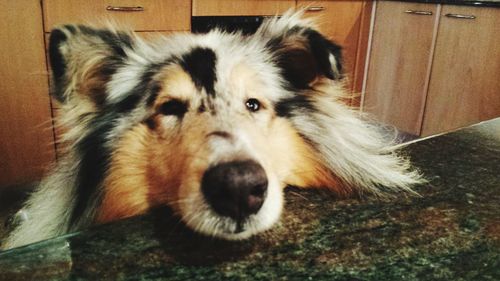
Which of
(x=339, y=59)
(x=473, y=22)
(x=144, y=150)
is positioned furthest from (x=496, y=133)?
(x=473, y=22)

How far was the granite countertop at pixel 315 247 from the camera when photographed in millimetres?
644

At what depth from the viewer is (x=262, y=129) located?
4.17 feet

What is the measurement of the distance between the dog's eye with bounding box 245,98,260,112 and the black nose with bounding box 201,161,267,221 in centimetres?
43

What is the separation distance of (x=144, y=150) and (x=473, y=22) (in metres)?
3.37

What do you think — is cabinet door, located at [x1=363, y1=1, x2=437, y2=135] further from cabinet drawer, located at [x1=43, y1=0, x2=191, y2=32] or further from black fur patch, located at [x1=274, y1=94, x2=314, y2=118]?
black fur patch, located at [x1=274, y1=94, x2=314, y2=118]

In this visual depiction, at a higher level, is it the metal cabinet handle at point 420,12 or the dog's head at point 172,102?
the metal cabinet handle at point 420,12

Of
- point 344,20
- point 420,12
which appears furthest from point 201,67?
point 344,20

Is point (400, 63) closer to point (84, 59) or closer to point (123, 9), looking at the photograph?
point (123, 9)

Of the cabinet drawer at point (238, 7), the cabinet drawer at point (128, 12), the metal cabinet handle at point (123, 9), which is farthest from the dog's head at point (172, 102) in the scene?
the cabinet drawer at point (238, 7)

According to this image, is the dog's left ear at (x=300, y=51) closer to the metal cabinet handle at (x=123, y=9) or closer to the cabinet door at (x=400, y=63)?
the metal cabinet handle at (x=123, y=9)

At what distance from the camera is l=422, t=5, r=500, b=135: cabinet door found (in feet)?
12.1

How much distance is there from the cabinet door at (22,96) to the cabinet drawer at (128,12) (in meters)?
0.10

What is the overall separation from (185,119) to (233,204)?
1.32 ft

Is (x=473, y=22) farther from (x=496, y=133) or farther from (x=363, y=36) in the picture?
(x=496, y=133)
